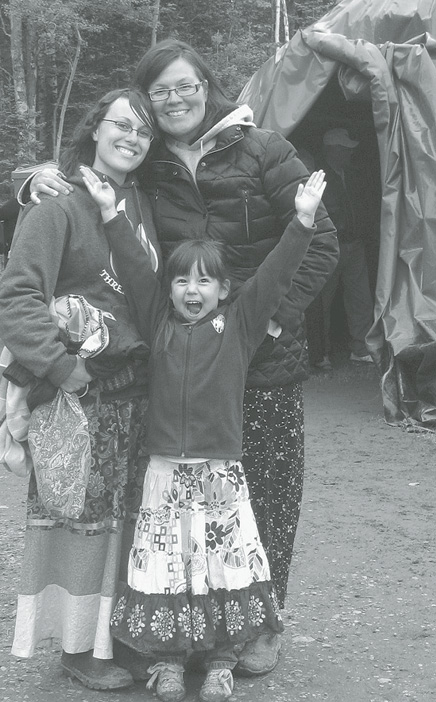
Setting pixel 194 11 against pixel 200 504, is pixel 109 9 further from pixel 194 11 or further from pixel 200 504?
pixel 200 504

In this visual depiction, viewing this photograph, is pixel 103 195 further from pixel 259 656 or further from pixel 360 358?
pixel 360 358

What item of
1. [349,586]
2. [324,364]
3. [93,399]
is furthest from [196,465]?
[324,364]

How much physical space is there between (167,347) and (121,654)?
3.18ft

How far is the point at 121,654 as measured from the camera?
9.86ft

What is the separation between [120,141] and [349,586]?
204 cm

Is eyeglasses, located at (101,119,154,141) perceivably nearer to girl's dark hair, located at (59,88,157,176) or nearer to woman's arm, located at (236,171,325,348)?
girl's dark hair, located at (59,88,157,176)

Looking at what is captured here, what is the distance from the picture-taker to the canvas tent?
244 inches

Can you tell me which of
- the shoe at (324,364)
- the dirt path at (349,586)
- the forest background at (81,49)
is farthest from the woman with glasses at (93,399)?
the forest background at (81,49)

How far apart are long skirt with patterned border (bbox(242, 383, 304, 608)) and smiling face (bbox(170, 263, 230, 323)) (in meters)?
0.35

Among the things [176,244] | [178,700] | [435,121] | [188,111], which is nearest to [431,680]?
[178,700]

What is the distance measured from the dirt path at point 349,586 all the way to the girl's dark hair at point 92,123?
160 centimetres

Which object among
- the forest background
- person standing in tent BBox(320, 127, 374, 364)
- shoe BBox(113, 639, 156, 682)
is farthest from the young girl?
the forest background

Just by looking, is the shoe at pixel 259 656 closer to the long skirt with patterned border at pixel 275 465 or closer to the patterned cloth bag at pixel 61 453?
the long skirt with patterned border at pixel 275 465

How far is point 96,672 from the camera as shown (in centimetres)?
296
